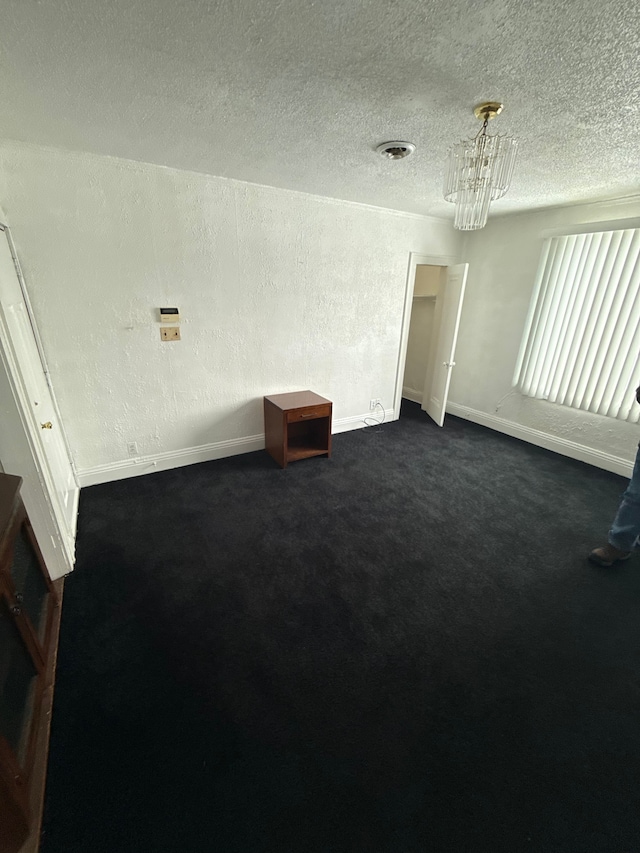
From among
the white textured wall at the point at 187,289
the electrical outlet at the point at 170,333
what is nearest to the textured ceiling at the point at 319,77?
the white textured wall at the point at 187,289

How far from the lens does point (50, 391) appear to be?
2471 mm

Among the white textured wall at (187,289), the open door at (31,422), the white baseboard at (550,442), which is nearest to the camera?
the open door at (31,422)

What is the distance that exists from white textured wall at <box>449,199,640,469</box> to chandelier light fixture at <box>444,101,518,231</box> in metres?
2.20

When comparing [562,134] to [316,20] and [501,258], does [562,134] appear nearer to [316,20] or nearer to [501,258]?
[316,20]

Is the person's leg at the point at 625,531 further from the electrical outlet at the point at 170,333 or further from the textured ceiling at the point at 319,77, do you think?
the electrical outlet at the point at 170,333

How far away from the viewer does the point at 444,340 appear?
412 cm

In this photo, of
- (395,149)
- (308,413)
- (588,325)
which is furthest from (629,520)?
(395,149)

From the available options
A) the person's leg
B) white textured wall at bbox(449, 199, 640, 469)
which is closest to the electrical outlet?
the person's leg

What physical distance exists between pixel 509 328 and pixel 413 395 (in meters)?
1.71

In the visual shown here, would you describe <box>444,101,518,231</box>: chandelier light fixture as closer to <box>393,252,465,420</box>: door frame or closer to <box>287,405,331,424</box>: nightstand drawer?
<box>287,405,331,424</box>: nightstand drawer

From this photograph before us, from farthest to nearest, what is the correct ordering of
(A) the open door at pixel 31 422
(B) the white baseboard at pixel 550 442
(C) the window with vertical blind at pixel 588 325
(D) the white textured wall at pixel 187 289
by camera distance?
Result: (B) the white baseboard at pixel 550 442 → (C) the window with vertical blind at pixel 588 325 → (D) the white textured wall at pixel 187 289 → (A) the open door at pixel 31 422

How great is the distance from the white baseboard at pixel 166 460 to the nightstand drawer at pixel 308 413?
0.60 m

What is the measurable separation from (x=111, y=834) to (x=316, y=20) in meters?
2.61

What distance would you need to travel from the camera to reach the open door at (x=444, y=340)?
382 cm
